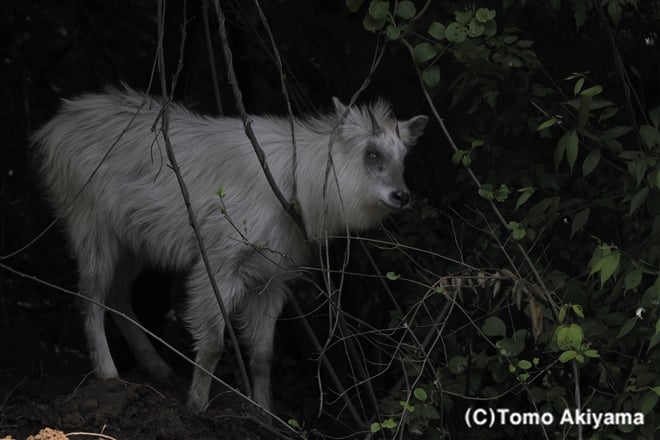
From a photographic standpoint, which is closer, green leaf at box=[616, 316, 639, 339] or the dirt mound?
green leaf at box=[616, 316, 639, 339]

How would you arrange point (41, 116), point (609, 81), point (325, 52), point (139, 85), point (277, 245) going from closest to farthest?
point (277, 245) → point (609, 81) → point (325, 52) → point (139, 85) → point (41, 116)

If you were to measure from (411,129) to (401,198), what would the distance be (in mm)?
603

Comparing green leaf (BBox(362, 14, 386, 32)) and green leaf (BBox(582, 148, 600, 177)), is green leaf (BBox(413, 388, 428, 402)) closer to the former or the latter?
green leaf (BBox(582, 148, 600, 177))

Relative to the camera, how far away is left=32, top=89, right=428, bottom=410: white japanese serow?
6305 mm

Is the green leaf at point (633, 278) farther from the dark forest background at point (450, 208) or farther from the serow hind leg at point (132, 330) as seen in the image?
the serow hind leg at point (132, 330)

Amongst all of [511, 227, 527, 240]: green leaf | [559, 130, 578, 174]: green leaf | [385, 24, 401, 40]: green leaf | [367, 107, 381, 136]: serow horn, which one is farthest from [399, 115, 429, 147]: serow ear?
[559, 130, 578, 174]: green leaf

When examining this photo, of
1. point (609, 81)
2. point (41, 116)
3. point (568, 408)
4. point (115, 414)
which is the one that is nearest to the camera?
point (568, 408)

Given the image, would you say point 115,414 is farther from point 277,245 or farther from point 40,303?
point 40,303

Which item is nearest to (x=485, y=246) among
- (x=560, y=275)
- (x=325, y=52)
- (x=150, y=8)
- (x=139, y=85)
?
(x=560, y=275)

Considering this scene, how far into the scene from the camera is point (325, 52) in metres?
7.46

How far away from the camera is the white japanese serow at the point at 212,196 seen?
20.7ft

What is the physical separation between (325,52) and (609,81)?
1887 millimetres

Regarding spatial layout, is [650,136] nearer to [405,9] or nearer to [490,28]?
[490,28]

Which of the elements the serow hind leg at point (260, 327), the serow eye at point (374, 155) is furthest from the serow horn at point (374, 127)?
the serow hind leg at point (260, 327)
